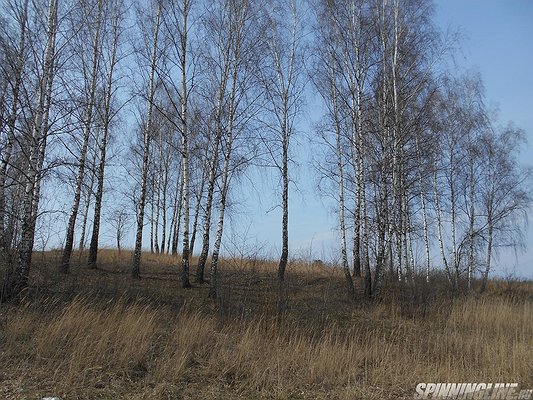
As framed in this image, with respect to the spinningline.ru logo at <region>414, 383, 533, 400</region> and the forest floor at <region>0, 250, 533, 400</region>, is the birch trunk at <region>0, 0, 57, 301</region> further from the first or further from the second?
the spinningline.ru logo at <region>414, 383, 533, 400</region>

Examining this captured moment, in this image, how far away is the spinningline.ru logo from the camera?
215 inches

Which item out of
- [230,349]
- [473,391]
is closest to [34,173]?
[230,349]

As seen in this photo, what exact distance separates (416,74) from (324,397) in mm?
12296

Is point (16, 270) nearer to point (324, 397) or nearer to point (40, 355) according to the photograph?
point (40, 355)

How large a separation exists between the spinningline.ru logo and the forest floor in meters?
0.26

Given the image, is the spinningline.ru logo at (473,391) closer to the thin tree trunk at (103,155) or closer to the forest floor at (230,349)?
the forest floor at (230,349)

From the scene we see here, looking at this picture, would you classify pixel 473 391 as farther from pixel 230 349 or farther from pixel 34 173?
pixel 34 173

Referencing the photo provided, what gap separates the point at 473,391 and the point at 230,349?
12.3 ft

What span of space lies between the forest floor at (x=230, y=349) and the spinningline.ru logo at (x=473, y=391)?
0.26 meters

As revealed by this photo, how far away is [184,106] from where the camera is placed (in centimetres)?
1411

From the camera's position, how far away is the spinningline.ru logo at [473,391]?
5453 millimetres

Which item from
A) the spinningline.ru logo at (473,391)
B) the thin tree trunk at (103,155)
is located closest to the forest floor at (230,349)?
the spinningline.ru logo at (473,391)

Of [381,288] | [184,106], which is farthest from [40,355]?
[381,288]

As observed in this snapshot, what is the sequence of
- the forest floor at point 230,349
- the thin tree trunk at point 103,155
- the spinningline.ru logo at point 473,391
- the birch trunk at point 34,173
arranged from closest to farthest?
the spinningline.ru logo at point 473,391 < the forest floor at point 230,349 < the birch trunk at point 34,173 < the thin tree trunk at point 103,155
